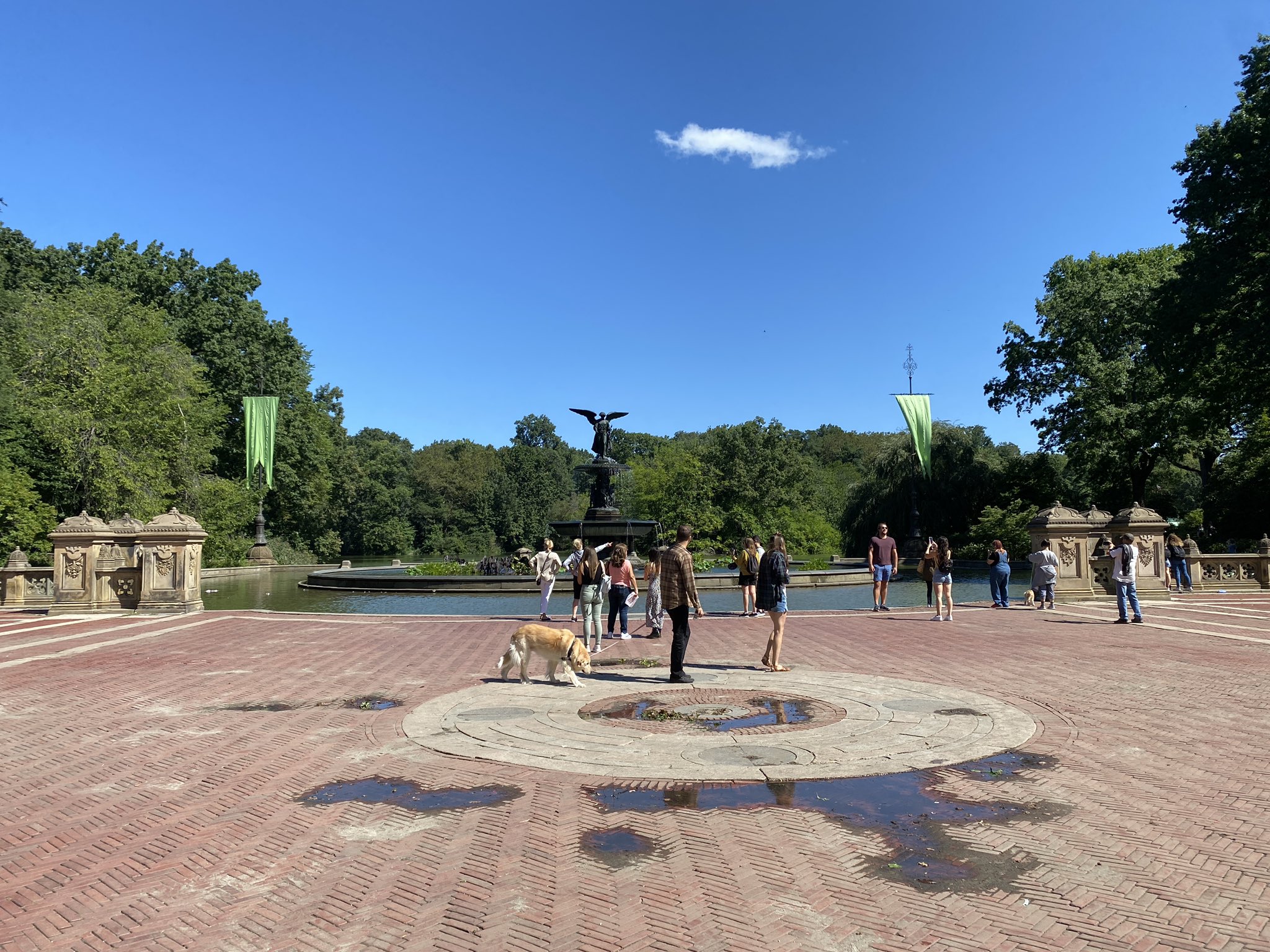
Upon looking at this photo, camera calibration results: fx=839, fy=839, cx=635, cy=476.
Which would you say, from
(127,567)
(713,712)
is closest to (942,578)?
(713,712)

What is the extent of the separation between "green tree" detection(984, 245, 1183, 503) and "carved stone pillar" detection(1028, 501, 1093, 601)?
50.8ft

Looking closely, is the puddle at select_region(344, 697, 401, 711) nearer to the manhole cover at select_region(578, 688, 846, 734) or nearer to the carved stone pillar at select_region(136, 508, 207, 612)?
the manhole cover at select_region(578, 688, 846, 734)

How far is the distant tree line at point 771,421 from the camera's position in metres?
27.6

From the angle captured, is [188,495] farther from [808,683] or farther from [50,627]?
[808,683]

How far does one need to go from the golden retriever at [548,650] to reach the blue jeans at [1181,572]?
18.8 metres

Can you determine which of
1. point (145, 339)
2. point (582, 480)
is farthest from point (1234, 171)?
point (582, 480)

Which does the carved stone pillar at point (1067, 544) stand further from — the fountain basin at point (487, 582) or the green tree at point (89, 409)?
the green tree at point (89, 409)

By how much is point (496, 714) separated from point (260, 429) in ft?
129

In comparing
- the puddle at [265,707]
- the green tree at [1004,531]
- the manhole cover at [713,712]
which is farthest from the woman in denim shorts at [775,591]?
the green tree at [1004,531]

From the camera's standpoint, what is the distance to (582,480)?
108m

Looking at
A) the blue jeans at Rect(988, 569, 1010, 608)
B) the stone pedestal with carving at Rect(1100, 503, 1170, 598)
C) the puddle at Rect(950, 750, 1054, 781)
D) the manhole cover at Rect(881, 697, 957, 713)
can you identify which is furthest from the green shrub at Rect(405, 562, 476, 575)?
the puddle at Rect(950, 750, 1054, 781)

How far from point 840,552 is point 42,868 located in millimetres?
48265

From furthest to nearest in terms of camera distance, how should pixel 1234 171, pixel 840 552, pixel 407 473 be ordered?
pixel 407 473 < pixel 840 552 < pixel 1234 171

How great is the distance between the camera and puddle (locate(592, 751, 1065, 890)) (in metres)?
4.18
